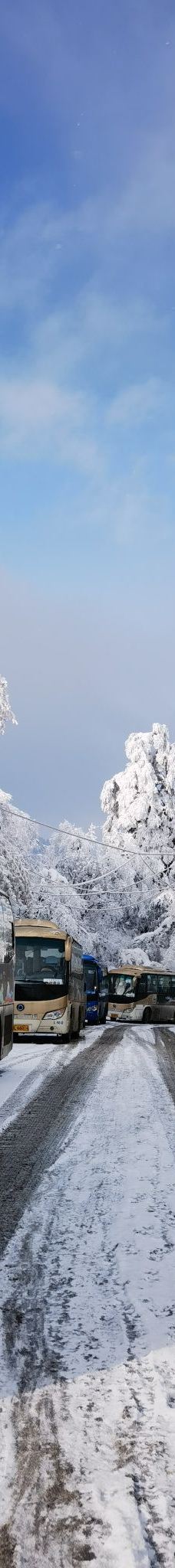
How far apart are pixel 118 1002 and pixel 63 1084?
29.5 m

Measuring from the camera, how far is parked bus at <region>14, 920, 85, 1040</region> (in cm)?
1862

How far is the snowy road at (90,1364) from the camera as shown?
285 cm

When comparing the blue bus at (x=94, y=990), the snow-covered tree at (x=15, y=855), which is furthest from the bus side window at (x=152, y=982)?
the snow-covered tree at (x=15, y=855)

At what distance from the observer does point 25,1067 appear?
14891 mm

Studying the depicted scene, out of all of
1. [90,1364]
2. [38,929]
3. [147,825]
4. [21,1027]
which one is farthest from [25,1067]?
[147,825]

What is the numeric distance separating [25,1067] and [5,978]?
280 centimetres

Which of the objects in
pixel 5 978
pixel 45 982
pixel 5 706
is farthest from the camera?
pixel 5 706

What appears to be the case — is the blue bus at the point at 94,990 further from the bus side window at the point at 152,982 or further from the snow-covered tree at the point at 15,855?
the snow-covered tree at the point at 15,855

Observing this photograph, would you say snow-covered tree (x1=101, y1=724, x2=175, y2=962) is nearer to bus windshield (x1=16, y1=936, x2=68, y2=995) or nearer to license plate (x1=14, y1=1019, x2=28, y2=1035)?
bus windshield (x1=16, y1=936, x2=68, y2=995)

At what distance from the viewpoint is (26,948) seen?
65.5ft

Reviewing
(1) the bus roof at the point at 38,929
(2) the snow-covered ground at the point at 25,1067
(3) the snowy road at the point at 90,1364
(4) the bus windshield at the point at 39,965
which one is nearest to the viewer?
(3) the snowy road at the point at 90,1364

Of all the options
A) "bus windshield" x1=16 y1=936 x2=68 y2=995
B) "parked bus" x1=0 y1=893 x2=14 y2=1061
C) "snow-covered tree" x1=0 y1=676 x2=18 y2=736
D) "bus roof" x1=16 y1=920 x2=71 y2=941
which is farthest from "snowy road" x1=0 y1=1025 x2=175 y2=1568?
"snow-covered tree" x1=0 y1=676 x2=18 y2=736

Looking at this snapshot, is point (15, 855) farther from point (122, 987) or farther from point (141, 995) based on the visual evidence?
point (141, 995)

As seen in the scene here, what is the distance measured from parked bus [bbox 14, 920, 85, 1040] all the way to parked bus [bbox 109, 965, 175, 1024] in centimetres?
1934
